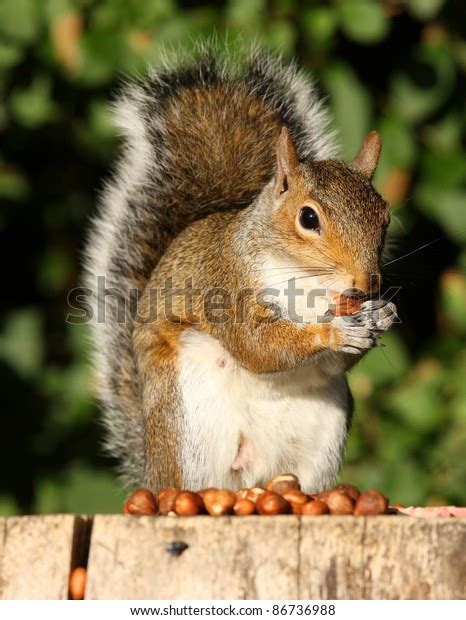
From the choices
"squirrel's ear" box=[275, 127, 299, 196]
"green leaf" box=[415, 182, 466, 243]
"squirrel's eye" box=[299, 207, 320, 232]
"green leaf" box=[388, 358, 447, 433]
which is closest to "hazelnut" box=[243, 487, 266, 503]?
"squirrel's eye" box=[299, 207, 320, 232]

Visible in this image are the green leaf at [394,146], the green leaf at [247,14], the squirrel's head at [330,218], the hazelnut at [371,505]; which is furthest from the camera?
the green leaf at [394,146]

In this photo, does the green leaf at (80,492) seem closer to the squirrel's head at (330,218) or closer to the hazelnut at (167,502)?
the squirrel's head at (330,218)

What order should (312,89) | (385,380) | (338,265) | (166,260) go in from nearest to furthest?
(338,265) → (166,260) → (312,89) → (385,380)

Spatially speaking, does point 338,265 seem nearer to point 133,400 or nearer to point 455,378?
point 133,400

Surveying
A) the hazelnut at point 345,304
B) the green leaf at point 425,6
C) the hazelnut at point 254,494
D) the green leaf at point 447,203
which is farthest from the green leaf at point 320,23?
the hazelnut at point 254,494

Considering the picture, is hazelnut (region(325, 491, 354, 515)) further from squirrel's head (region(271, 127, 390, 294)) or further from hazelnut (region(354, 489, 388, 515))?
squirrel's head (region(271, 127, 390, 294))
